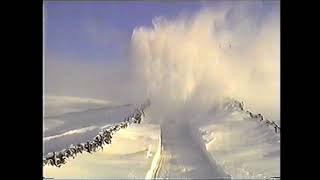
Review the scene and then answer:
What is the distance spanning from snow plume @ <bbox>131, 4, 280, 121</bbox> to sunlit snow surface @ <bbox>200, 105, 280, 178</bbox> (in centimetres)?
6

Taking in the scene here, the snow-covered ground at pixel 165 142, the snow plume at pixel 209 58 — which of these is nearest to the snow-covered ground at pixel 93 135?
the snow-covered ground at pixel 165 142

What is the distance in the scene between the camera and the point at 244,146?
1694 millimetres

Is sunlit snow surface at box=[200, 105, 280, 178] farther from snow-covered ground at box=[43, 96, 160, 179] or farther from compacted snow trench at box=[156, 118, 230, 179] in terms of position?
snow-covered ground at box=[43, 96, 160, 179]

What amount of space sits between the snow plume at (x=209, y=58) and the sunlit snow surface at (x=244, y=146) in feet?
0.21

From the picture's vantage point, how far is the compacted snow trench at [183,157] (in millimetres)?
1707

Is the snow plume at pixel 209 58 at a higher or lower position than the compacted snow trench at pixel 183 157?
higher

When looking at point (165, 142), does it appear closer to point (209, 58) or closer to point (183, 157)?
point (183, 157)

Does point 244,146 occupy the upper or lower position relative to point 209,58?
lower

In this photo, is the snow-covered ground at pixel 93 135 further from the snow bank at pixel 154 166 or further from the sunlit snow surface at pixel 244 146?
the sunlit snow surface at pixel 244 146

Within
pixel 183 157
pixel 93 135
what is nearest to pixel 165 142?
pixel 183 157

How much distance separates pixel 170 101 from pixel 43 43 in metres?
0.44

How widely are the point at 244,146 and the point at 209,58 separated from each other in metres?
0.29
